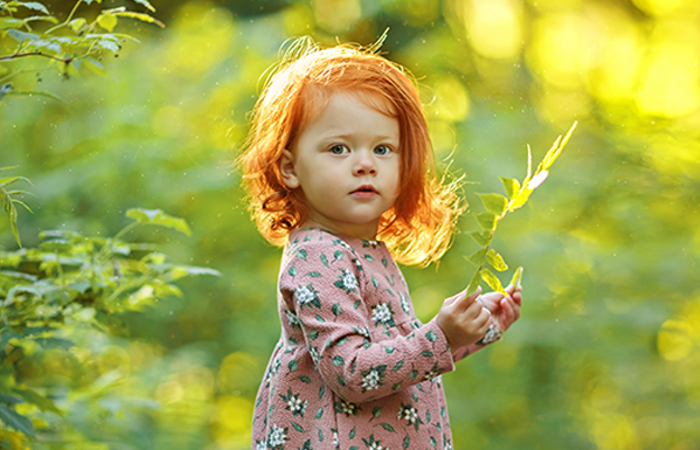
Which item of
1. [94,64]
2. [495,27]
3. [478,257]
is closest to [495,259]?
[478,257]

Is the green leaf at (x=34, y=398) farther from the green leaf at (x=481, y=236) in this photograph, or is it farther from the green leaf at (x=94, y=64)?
the green leaf at (x=481, y=236)

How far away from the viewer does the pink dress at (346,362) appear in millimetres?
650

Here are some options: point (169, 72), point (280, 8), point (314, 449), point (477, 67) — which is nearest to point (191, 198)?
point (169, 72)

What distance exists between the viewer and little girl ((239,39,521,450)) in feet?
2.16

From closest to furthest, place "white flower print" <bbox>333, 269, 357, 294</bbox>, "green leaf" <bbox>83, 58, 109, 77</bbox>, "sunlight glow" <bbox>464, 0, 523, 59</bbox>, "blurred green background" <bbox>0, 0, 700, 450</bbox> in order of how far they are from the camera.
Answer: "white flower print" <bbox>333, 269, 357, 294</bbox> < "green leaf" <bbox>83, 58, 109, 77</bbox> < "blurred green background" <bbox>0, 0, 700, 450</bbox> < "sunlight glow" <bbox>464, 0, 523, 59</bbox>

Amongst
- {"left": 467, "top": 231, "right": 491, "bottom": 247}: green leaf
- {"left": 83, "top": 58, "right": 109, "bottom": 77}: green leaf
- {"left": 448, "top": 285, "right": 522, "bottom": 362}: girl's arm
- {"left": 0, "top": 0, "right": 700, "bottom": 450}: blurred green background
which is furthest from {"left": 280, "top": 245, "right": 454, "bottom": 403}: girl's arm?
{"left": 0, "top": 0, "right": 700, "bottom": 450}: blurred green background

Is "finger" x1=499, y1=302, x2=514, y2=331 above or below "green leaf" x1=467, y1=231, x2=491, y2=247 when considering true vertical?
below

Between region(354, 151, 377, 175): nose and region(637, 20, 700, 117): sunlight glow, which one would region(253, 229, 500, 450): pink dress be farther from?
region(637, 20, 700, 117): sunlight glow

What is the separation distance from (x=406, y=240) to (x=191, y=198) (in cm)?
136

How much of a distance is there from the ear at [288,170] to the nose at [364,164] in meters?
0.09

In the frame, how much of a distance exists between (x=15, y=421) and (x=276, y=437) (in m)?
0.36

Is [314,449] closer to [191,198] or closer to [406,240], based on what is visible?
[406,240]

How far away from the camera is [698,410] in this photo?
193 cm

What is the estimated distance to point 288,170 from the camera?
789 mm
